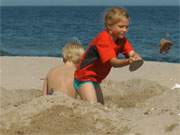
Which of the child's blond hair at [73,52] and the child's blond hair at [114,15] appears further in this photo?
the child's blond hair at [73,52]

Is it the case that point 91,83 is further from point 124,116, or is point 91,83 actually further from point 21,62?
point 21,62

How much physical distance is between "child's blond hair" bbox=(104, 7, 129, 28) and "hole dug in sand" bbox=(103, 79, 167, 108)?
1706 millimetres

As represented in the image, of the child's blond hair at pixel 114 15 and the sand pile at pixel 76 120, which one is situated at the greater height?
the child's blond hair at pixel 114 15

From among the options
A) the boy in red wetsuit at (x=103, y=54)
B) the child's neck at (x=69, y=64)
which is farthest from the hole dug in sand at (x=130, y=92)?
the boy in red wetsuit at (x=103, y=54)

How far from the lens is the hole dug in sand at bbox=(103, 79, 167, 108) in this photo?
8.00 m

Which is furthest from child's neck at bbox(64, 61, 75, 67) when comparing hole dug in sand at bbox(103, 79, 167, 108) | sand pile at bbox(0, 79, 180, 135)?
sand pile at bbox(0, 79, 180, 135)

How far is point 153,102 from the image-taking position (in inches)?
302

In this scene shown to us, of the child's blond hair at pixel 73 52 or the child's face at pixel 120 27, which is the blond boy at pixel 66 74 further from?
the child's face at pixel 120 27

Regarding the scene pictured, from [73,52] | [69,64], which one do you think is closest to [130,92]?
[69,64]

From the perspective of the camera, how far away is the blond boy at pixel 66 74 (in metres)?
6.75

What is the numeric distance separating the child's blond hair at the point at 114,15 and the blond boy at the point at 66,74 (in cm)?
78

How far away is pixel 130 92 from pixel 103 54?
2615mm

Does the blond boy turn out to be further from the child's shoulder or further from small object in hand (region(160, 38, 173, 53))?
small object in hand (region(160, 38, 173, 53))

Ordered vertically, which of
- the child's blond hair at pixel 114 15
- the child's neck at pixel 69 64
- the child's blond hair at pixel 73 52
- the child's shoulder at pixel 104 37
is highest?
the child's blond hair at pixel 114 15
